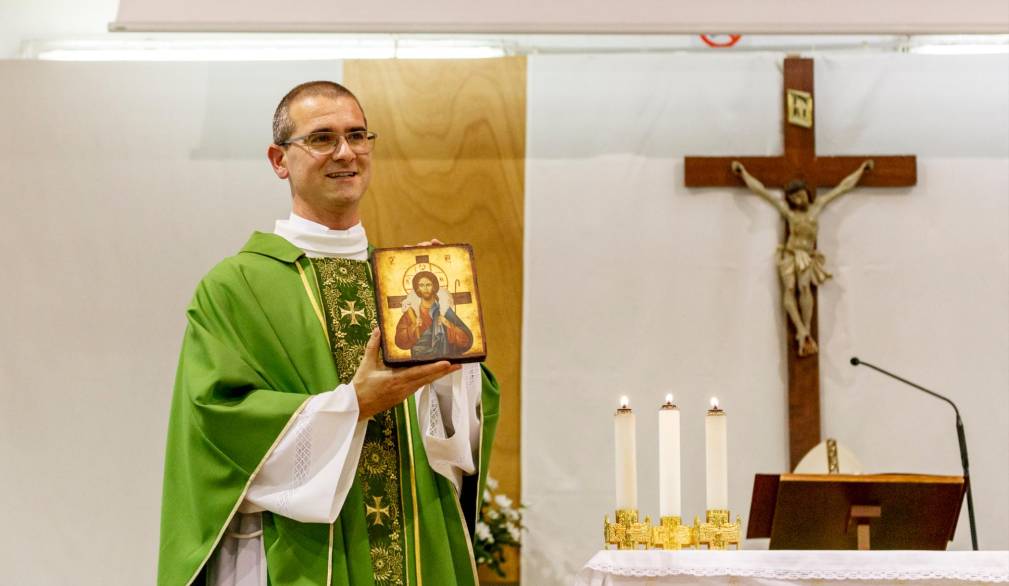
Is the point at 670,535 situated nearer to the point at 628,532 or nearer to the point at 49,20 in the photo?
the point at 628,532

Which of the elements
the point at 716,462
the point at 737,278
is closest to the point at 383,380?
the point at 716,462

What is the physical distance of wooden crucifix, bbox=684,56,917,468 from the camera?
231 inches

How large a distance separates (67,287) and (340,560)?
11.3ft

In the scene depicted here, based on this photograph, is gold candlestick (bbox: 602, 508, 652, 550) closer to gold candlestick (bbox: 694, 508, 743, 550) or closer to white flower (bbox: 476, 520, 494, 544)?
gold candlestick (bbox: 694, 508, 743, 550)

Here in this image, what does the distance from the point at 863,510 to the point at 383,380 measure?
1.54 meters

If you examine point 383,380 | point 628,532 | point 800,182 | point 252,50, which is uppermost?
point 252,50

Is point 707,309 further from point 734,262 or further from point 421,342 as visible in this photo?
point 421,342

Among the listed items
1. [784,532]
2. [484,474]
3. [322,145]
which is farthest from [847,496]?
[322,145]

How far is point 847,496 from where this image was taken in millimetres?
3678

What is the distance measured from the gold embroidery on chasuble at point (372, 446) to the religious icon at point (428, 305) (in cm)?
38

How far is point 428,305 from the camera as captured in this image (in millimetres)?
3225

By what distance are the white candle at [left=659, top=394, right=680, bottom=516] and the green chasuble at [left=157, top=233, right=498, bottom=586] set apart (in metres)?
0.57

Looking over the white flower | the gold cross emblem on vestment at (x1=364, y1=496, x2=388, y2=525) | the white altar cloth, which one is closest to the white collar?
the gold cross emblem on vestment at (x1=364, y1=496, x2=388, y2=525)

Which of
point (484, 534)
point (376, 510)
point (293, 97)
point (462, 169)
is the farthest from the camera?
point (462, 169)
